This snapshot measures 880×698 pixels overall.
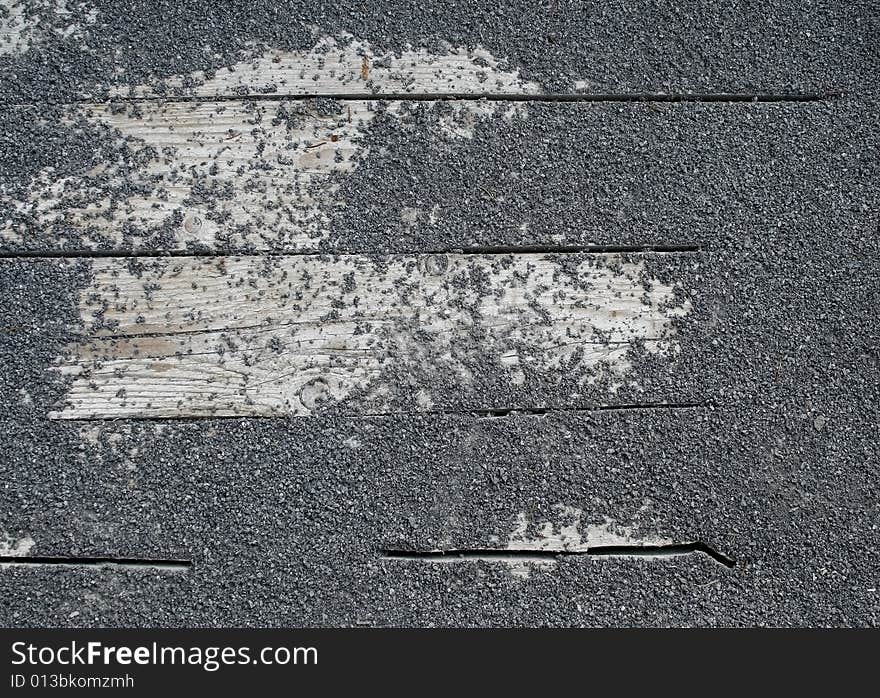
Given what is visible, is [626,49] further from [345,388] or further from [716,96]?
[345,388]

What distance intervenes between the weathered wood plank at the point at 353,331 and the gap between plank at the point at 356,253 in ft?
0.04

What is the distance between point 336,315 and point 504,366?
1.03ft

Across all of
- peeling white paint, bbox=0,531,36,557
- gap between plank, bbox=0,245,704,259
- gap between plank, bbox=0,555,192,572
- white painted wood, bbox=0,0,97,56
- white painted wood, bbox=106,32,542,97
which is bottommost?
gap between plank, bbox=0,555,192,572

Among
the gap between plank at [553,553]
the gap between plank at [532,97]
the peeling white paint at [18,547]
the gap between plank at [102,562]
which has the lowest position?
the gap between plank at [553,553]

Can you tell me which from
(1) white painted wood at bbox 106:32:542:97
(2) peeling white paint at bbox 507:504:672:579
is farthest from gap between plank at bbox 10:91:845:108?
(2) peeling white paint at bbox 507:504:672:579

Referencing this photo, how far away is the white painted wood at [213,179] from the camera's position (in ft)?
3.73

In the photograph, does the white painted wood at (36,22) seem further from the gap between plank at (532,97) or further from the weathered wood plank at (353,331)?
the weathered wood plank at (353,331)

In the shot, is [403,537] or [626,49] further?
[626,49]

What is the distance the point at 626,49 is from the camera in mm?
1189

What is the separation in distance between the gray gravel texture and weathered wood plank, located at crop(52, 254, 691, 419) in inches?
1.6

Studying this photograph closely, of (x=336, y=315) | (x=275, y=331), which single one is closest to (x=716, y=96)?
(x=336, y=315)

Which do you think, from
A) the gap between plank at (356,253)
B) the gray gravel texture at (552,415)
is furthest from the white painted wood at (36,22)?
the gap between plank at (356,253)

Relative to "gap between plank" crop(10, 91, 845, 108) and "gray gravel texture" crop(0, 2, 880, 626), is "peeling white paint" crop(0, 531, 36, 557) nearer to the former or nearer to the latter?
"gray gravel texture" crop(0, 2, 880, 626)

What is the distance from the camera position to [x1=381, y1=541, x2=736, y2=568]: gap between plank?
1093 mm
